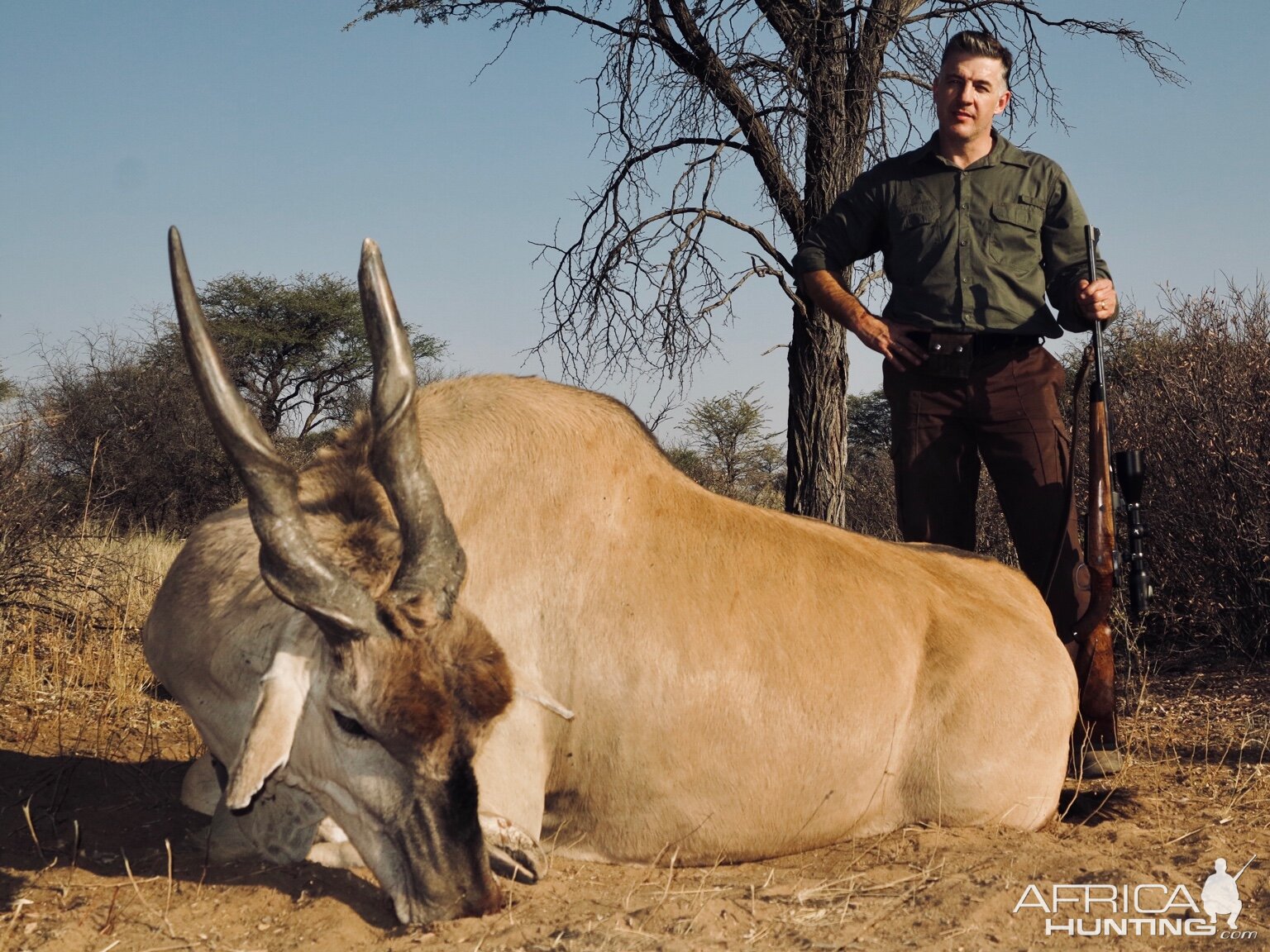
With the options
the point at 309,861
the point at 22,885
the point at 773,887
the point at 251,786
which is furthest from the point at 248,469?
the point at 773,887

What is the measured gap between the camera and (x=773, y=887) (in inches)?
134

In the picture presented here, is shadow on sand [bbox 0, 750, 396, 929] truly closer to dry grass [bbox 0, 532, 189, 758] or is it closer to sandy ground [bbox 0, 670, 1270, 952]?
sandy ground [bbox 0, 670, 1270, 952]

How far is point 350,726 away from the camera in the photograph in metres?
3.04

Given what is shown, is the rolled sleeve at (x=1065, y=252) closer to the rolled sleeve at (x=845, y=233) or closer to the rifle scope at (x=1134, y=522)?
the rifle scope at (x=1134, y=522)

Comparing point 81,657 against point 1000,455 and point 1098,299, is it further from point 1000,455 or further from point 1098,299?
point 1098,299

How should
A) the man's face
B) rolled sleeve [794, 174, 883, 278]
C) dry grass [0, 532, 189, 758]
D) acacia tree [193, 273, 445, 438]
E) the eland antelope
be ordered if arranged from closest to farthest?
the eland antelope < the man's face < rolled sleeve [794, 174, 883, 278] < dry grass [0, 532, 189, 758] < acacia tree [193, 273, 445, 438]

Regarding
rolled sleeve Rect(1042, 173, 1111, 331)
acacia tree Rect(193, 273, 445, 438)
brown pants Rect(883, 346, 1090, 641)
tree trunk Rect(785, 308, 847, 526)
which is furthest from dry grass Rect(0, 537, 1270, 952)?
acacia tree Rect(193, 273, 445, 438)

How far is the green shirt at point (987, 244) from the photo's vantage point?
16.2ft

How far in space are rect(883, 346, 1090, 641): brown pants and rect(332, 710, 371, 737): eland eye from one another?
9.50 feet

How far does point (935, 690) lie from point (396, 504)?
1987mm

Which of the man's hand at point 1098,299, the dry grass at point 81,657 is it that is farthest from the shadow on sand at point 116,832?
the man's hand at point 1098,299

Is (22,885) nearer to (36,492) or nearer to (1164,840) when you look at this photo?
(1164,840)

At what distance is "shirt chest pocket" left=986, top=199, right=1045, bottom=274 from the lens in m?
4.98

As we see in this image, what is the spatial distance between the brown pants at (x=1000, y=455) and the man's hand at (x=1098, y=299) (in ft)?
0.93
